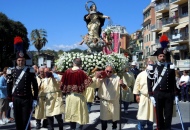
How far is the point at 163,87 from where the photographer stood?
7820 mm

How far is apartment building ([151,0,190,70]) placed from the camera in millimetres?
43719

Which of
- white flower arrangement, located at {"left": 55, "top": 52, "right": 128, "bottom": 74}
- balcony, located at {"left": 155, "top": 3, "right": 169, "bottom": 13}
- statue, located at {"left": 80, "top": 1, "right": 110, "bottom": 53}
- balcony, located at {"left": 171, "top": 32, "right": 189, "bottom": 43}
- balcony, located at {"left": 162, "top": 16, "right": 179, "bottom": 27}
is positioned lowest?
white flower arrangement, located at {"left": 55, "top": 52, "right": 128, "bottom": 74}

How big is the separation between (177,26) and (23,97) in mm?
39790

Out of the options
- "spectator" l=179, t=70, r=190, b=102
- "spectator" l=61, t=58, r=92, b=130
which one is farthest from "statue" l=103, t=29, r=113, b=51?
"spectator" l=61, t=58, r=92, b=130

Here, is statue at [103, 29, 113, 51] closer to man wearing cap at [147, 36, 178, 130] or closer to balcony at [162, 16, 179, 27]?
man wearing cap at [147, 36, 178, 130]

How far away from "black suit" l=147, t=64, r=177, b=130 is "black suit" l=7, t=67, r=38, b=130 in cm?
290

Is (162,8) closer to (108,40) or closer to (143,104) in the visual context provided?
(108,40)

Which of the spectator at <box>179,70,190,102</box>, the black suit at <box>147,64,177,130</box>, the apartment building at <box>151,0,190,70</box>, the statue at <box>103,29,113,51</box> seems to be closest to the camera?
the black suit at <box>147,64,177,130</box>

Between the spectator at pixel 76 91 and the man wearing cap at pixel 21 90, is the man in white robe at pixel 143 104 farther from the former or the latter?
the man wearing cap at pixel 21 90

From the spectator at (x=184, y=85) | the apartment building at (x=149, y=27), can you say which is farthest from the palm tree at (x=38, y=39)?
the spectator at (x=184, y=85)

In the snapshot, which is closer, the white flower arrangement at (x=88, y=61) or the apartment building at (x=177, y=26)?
the white flower arrangement at (x=88, y=61)

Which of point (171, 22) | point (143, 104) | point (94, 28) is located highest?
point (171, 22)

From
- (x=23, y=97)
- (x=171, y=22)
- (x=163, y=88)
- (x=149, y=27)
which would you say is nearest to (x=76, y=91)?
(x=23, y=97)

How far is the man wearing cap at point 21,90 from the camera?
7.72 m
